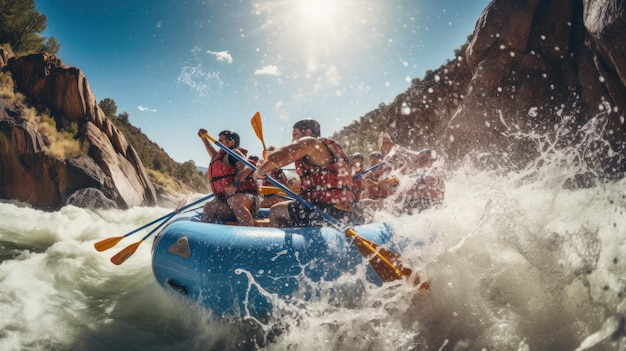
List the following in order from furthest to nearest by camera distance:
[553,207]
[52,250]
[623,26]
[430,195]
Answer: [623,26], [430,195], [52,250], [553,207]

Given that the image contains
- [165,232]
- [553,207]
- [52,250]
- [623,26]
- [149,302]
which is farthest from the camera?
[623,26]

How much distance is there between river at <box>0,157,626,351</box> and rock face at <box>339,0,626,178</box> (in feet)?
34.4

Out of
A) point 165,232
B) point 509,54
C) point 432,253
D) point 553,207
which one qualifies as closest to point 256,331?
point 165,232

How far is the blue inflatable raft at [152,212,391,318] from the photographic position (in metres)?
2.50

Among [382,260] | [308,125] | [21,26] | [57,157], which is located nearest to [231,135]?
[308,125]

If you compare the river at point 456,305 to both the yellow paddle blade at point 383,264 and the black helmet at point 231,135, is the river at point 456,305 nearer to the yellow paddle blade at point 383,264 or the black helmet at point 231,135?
the yellow paddle blade at point 383,264

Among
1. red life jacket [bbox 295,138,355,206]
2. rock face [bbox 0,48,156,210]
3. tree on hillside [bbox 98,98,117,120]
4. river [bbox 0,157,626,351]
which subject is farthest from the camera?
tree on hillside [bbox 98,98,117,120]

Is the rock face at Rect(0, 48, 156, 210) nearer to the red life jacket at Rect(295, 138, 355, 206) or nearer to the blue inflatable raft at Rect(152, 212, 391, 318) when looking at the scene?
the blue inflatable raft at Rect(152, 212, 391, 318)

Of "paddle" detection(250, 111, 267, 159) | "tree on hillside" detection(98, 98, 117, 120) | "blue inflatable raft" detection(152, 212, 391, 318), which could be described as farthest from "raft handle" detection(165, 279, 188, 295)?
"tree on hillside" detection(98, 98, 117, 120)

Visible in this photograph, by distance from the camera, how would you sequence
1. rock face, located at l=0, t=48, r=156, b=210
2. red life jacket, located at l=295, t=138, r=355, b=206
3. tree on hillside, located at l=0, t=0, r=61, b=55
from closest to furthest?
red life jacket, located at l=295, t=138, r=355, b=206 → rock face, located at l=0, t=48, r=156, b=210 → tree on hillside, located at l=0, t=0, r=61, b=55

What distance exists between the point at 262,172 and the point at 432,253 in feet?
5.20

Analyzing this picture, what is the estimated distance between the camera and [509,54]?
48.8 ft

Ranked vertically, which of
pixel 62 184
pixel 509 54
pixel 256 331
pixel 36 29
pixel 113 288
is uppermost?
pixel 36 29

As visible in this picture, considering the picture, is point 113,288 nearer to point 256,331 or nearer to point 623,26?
point 256,331
